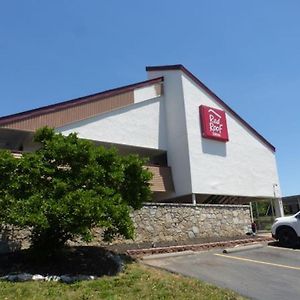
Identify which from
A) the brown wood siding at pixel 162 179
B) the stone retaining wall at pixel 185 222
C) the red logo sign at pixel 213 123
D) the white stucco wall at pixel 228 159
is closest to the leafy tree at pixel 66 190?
the stone retaining wall at pixel 185 222

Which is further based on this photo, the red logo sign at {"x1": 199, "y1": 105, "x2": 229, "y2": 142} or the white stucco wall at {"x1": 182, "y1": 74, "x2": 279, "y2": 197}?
the red logo sign at {"x1": 199, "y1": 105, "x2": 229, "y2": 142}

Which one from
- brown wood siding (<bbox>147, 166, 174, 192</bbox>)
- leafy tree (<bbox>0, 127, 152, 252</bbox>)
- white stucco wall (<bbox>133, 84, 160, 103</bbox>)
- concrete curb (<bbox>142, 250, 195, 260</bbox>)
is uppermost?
white stucco wall (<bbox>133, 84, 160, 103</bbox>)

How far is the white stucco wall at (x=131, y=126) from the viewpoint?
22594 mm

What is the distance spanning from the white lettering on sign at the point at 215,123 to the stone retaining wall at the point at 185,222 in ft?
17.2

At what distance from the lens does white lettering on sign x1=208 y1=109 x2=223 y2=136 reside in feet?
84.8

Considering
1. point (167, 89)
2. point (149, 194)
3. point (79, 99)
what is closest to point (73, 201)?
point (149, 194)

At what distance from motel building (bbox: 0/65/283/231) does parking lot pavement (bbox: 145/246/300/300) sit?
8.13 meters

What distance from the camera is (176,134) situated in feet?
83.0

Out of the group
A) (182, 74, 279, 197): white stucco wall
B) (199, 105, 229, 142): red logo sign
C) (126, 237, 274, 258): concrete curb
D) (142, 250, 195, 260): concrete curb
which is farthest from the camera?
(199, 105, 229, 142): red logo sign

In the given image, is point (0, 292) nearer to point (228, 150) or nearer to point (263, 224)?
point (228, 150)

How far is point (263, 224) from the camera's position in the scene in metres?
33.3

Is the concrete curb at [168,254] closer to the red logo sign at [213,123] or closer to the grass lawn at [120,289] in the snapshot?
the grass lawn at [120,289]

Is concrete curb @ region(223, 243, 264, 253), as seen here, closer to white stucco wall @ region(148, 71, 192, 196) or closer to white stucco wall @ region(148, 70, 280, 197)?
white stucco wall @ region(148, 70, 280, 197)

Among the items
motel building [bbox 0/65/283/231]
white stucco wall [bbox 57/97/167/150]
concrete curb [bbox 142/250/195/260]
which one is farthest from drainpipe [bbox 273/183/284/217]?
concrete curb [bbox 142/250/195/260]
